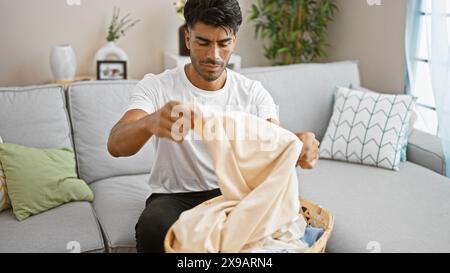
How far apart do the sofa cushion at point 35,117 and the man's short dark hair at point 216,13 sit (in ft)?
2.96

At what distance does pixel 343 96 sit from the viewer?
2.52 m

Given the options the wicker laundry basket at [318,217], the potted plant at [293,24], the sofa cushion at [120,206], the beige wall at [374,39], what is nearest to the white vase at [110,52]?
the potted plant at [293,24]

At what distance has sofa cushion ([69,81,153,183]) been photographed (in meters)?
2.26

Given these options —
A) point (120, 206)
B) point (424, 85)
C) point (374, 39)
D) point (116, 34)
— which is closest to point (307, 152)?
point (120, 206)

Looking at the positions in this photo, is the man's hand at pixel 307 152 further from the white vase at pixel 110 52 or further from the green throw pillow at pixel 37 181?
the white vase at pixel 110 52

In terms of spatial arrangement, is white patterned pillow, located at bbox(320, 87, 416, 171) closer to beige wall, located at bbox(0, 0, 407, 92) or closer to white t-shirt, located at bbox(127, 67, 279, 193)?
beige wall, located at bbox(0, 0, 407, 92)

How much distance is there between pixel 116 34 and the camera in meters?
3.52

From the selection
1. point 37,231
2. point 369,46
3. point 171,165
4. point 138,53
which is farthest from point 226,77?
point 138,53

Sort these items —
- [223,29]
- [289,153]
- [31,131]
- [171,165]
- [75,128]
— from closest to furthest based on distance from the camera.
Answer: [289,153], [223,29], [171,165], [31,131], [75,128]

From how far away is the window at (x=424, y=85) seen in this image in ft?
8.66

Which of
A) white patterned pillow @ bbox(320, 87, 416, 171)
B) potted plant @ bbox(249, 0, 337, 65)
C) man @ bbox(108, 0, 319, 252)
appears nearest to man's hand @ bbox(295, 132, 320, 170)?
man @ bbox(108, 0, 319, 252)

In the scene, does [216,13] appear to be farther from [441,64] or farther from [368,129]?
[441,64]

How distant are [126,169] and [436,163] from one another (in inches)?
57.8

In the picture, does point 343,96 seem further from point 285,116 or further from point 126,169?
point 126,169
